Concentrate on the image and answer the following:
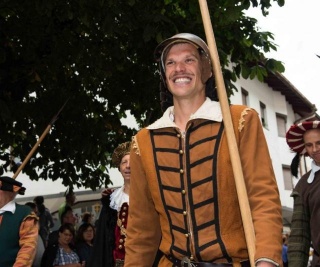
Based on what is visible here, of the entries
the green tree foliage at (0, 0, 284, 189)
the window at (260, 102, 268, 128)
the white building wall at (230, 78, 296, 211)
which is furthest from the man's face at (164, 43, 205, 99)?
the window at (260, 102, 268, 128)

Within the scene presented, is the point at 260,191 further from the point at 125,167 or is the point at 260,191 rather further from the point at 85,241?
the point at 85,241

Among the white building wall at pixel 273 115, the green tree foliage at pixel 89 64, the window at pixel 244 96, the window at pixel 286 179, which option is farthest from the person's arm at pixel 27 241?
the window at pixel 286 179

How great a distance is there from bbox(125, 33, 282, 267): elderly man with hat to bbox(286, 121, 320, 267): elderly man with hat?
6.10 ft

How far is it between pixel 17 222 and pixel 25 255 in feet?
1.43

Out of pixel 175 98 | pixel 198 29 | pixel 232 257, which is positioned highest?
pixel 198 29

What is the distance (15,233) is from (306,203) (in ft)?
10.5

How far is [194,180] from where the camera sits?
2945mm

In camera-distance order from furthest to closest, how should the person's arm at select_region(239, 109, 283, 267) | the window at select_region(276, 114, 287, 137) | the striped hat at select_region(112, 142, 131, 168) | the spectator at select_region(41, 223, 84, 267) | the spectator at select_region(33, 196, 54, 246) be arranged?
the window at select_region(276, 114, 287, 137), the spectator at select_region(33, 196, 54, 246), the spectator at select_region(41, 223, 84, 267), the striped hat at select_region(112, 142, 131, 168), the person's arm at select_region(239, 109, 283, 267)

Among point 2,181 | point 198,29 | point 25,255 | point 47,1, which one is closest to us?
point 25,255

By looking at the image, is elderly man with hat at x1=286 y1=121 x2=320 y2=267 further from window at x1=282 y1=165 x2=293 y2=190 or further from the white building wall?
window at x1=282 y1=165 x2=293 y2=190

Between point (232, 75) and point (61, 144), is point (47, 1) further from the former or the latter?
point (61, 144)

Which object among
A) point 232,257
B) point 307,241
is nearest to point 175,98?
point 232,257

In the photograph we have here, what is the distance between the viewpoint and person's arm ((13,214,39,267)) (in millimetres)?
6080

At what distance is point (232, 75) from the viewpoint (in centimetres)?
Answer: 934
